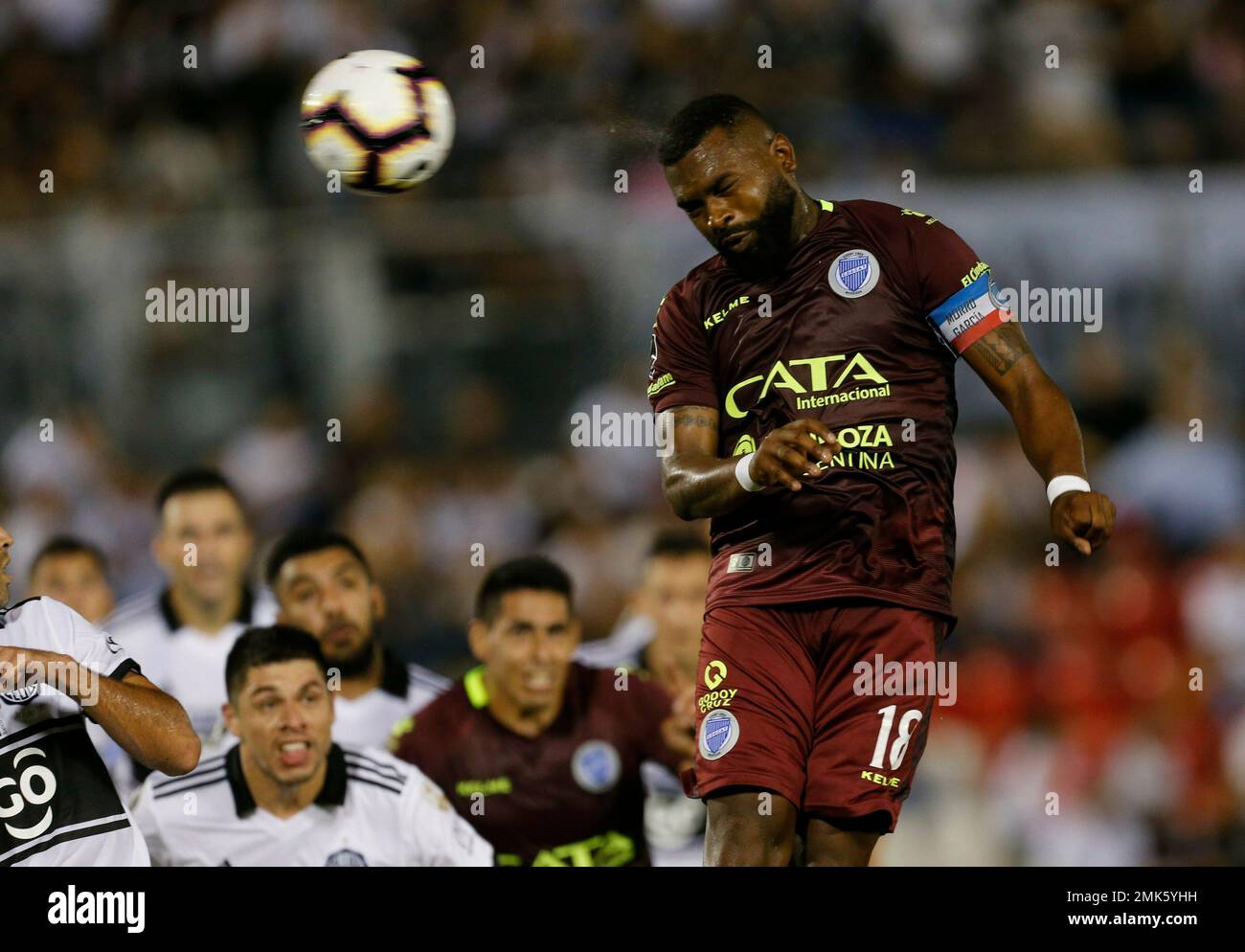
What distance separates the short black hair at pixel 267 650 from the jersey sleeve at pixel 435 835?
0.54 meters

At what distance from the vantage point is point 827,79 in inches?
396

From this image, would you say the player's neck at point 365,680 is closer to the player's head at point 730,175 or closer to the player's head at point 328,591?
the player's head at point 328,591

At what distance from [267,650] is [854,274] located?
2.30 m

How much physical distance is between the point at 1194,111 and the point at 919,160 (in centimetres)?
160

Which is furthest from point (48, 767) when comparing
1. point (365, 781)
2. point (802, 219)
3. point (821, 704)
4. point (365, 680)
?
point (802, 219)

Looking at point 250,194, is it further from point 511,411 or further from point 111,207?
point 511,411

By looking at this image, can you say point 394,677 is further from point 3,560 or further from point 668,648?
point 3,560

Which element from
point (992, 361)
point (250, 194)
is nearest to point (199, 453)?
point (250, 194)

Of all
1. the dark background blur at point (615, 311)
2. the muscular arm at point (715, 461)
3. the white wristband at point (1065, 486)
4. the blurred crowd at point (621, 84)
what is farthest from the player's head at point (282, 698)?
the blurred crowd at point (621, 84)

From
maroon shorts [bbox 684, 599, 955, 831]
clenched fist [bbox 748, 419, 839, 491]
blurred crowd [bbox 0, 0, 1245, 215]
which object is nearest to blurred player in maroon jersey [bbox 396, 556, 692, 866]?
maroon shorts [bbox 684, 599, 955, 831]

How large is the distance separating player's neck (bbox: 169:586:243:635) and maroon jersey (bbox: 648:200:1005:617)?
330cm

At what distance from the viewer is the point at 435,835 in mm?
5766

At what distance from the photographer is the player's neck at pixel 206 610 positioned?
7.23 meters

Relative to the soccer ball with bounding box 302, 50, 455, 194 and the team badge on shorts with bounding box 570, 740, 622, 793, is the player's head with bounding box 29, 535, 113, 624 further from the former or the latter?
the soccer ball with bounding box 302, 50, 455, 194
